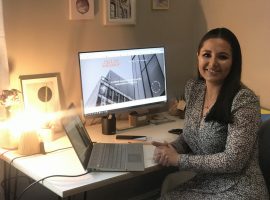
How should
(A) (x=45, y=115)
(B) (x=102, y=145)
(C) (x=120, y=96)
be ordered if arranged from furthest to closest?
1. (C) (x=120, y=96)
2. (A) (x=45, y=115)
3. (B) (x=102, y=145)

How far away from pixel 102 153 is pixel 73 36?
0.75 metres

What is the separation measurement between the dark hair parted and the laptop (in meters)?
0.38

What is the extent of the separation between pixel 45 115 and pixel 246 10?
4.61 ft

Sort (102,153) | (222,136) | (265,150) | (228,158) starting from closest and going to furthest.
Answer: (228,158)
(222,136)
(102,153)
(265,150)

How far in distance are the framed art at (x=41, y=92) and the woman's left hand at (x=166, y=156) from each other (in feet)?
2.23

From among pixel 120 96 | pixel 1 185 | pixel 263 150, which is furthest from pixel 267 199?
pixel 1 185

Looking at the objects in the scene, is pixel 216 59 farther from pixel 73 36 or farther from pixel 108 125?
pixel 73 36

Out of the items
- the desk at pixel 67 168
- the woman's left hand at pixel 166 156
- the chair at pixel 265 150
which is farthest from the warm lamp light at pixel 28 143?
the chair at pixel 265 150

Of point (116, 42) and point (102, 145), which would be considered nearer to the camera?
point (102, 145)

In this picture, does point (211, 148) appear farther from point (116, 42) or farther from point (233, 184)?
point (116, 42)

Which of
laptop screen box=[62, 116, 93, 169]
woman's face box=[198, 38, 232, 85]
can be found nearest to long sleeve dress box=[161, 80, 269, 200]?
woman's face box=[198, 38, 232, 85]

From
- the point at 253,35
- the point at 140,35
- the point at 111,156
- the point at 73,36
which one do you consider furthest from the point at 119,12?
the point at 111,156

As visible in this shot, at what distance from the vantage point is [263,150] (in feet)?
6.73

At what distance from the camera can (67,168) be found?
5.69 ft
